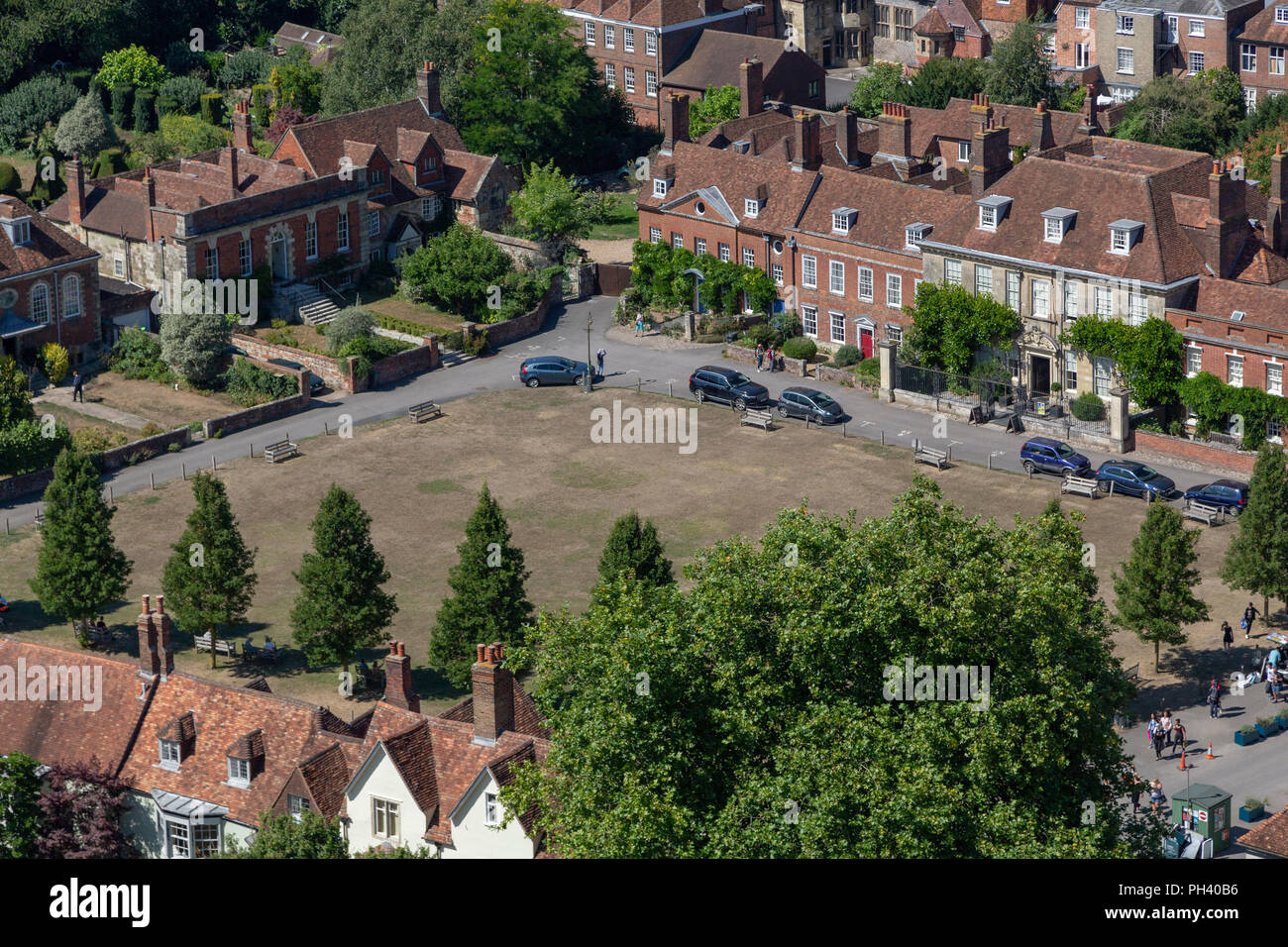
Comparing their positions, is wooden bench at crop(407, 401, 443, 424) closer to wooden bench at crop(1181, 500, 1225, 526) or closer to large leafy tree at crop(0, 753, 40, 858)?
wooden bench at crop(1181, 500, 1225, 526)

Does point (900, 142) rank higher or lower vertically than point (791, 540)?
Result: higher

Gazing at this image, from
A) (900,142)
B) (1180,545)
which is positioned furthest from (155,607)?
(900,142)

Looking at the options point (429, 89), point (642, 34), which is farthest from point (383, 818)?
point (642, 34)

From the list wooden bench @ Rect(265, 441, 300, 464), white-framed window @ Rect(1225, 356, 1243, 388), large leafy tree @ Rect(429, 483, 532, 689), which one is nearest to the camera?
large leafy tree @ Rect(429, 483, 532, 689)

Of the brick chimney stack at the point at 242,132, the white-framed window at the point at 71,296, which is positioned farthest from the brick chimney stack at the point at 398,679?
the brick chimney stack at the point at 242,132

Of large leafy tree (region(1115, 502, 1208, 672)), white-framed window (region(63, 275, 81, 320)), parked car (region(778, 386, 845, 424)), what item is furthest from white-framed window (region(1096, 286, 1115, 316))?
white-framed window (region(63, 275, 81, 320))

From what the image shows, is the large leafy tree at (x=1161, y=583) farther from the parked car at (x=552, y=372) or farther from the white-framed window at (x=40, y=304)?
the white-framed window at (x=40, y=304)
